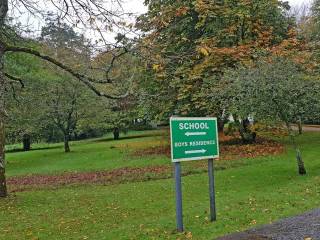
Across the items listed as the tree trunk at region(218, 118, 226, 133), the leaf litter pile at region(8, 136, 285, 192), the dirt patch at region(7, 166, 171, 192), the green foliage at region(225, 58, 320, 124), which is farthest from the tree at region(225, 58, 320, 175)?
the tree trunk at region(218, 118, 226, 133)

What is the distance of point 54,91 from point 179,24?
11951 mm

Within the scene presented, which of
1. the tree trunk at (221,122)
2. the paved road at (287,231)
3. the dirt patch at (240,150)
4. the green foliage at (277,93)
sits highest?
the green foliage at (277,93)

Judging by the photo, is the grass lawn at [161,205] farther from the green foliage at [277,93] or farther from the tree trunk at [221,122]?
the tree trunk at [221,122]

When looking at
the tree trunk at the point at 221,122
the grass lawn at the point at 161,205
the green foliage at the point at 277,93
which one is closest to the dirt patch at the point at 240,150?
the tree trunk at the point at 221,122

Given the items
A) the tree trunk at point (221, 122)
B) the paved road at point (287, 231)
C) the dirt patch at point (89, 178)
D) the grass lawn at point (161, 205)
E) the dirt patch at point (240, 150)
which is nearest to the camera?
the paved road at point (287, 231)

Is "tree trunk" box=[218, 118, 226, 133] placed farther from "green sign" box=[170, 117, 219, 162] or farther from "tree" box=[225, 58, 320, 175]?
"green sign" box=[170, 117, 219, 162]

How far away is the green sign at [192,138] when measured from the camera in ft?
26.9

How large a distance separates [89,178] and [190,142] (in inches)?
525

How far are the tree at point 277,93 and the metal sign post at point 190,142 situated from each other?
22.8 ft

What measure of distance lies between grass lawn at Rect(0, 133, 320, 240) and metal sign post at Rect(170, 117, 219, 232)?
730 mm

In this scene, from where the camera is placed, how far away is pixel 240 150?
2658cm

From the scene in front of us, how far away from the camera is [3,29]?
14680 millimetres

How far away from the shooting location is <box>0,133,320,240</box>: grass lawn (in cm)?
910

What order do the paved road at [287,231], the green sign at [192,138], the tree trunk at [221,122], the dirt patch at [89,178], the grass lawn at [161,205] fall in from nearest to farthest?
the paved road at [287,231]
the green sign at [192,138]
the grass lawn at [161,205]
the dirt patch at [89,178]
the tree trunk at [221,122]
